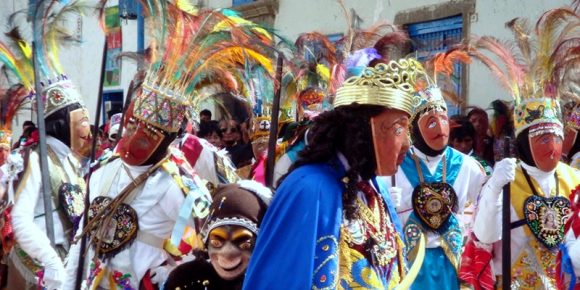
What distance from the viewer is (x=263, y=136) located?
26.8 feet

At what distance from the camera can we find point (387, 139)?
3.12 meters

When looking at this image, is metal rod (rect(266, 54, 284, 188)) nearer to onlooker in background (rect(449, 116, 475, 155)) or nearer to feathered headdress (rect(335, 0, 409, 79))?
feathered headdress (rect(335, 0, 409, 79))

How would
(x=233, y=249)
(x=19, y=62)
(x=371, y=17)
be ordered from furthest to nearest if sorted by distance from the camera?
(x=371, y=17) < (x=19, y=62) < (x=233, y=249)

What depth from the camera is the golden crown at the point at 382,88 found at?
3.16m

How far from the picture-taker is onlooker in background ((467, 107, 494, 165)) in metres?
8.86

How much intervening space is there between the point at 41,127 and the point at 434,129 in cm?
262

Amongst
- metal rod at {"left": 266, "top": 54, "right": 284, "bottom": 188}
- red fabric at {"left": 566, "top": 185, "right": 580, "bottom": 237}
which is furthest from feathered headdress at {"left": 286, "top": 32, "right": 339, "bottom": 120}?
red fabric at {"left": 566, "top": 185, "right": 580, "bottom": 237}

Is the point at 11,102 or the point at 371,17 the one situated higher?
the point at 371,17

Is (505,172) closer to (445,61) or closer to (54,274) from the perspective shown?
(445,61)

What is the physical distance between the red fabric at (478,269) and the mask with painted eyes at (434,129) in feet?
2.21

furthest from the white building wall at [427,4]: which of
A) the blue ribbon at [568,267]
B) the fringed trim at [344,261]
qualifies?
the fringed trim at [344,261]

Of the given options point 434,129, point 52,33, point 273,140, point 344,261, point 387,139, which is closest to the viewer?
point 344,261

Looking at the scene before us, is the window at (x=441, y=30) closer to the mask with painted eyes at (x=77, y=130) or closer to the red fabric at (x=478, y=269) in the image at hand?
the red fabric at (x=478, y=269)

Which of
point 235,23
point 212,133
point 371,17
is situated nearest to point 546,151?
point 235,23
